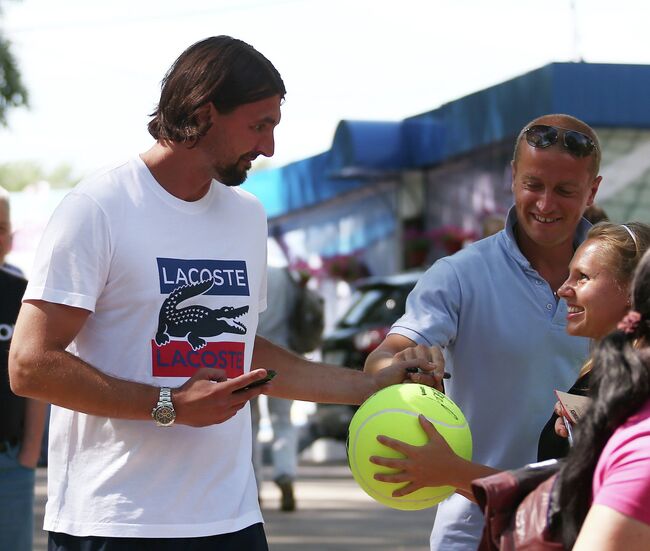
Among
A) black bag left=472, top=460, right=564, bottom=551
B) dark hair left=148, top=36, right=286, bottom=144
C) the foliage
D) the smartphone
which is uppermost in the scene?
dark hair left=148, top=36, right=286, bottom=144

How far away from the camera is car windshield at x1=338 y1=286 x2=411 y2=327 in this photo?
16.1 meters

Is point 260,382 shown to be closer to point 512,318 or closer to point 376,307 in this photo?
point 512,318

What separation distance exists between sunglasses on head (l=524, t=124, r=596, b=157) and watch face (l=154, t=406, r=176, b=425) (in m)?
1.69

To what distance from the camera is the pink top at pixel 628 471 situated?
243 cm

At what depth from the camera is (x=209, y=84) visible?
3.88 meters

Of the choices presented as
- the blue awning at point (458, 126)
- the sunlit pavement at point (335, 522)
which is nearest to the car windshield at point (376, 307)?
the blue awning at point (458, 126)

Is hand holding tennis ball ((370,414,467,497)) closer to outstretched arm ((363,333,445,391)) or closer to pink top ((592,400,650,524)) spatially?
outstretched arm ((363,333,445,391))

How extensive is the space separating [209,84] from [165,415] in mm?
999

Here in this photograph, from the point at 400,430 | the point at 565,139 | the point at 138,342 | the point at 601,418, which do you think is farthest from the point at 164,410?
the point at 565,139

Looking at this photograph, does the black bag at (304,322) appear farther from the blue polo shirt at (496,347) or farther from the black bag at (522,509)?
the black bag at (522,509)

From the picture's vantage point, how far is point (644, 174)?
647 inches

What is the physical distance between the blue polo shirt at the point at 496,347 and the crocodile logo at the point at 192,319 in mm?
708

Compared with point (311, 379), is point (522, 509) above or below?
above

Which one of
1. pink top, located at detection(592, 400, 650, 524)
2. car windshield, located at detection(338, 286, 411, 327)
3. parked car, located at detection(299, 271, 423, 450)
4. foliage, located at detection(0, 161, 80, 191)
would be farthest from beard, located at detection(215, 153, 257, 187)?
foliage, located at detection(0, 161, 80, 191)
